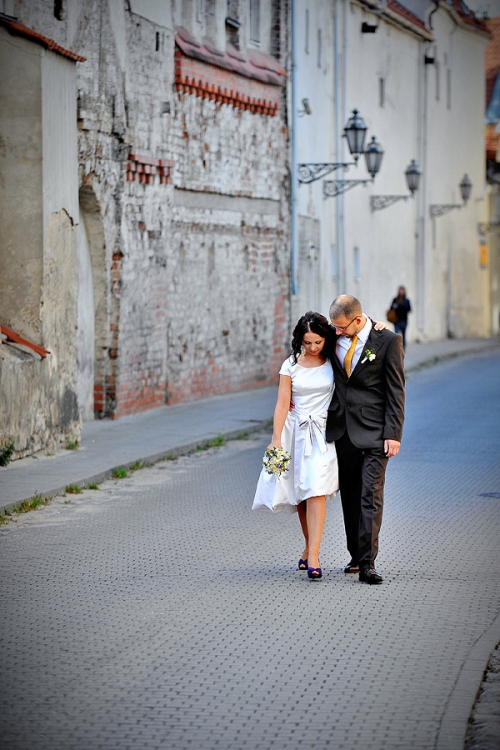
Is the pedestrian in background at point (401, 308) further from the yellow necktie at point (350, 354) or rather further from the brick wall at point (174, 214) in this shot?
the yellow necktie at point (350, 354)

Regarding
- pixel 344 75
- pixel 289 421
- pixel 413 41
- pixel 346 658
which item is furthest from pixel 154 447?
pixel 413 41

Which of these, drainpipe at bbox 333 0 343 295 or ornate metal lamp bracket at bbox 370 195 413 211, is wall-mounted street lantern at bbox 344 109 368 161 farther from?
ornate metal lamp bracket at bbox 370 195 413 211

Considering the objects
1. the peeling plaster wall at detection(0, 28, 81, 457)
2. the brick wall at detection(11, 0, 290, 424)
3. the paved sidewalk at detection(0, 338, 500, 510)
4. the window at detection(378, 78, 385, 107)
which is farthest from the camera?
the window at detection(378, 78, 385, 107)

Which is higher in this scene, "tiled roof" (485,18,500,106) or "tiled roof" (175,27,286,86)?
"tiled roof" (485,18,500,106)

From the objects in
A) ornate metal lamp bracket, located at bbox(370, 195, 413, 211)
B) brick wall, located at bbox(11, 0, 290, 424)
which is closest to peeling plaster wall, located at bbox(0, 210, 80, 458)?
brick wall, located at bbox(11, 0, 290, 424)

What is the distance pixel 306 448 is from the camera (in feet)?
26.3

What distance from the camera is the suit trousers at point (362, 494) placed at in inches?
312

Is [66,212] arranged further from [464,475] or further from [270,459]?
[270,459]

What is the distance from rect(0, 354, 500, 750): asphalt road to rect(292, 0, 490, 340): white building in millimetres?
14757

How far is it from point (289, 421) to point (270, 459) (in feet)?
1.12

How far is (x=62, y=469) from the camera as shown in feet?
Result: 41.0

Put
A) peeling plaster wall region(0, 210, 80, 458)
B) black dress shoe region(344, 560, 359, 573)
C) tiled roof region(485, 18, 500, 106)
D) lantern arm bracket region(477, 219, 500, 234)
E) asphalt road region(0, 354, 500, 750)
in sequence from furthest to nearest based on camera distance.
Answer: tiled roof region(485, 18, 500, 106) → lantern arm bracket region(477, 219, 500, 234) → peeling plaster wall region(0, 210, 80, 458) → black dress shoe region(344, 560, 359, 573) → asphalt road region(0, 354, 500, 750)

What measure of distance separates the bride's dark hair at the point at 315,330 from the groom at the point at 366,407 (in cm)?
6

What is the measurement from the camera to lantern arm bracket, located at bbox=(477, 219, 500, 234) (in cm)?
4550
